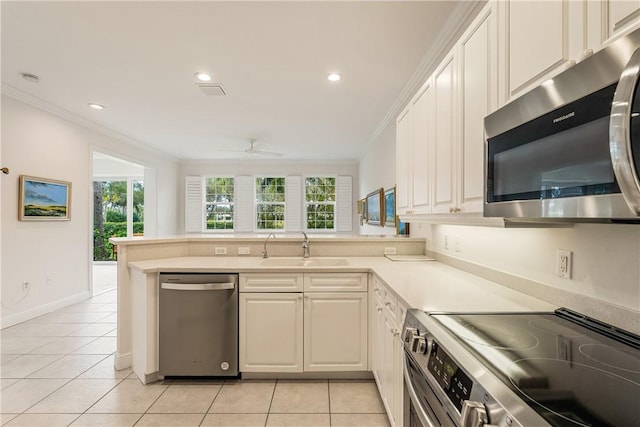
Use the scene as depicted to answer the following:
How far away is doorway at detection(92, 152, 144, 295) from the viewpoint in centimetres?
739

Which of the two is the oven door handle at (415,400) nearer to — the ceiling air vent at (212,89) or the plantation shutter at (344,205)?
the ceiling air vent at (212,89)

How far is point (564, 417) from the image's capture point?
1.96 feet

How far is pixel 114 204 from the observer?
304 inches

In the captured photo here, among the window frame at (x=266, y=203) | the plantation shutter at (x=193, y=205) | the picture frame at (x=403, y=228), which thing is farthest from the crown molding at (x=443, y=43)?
the plantation shutter at (x=193, y=205)

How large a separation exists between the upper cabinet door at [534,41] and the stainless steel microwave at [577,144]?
0.09 meters

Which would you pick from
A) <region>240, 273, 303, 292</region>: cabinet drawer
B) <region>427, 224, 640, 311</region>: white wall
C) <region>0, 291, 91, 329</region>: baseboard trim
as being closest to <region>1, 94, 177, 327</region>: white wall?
<region>0, 291, 91, 329</region>: baseboard trim

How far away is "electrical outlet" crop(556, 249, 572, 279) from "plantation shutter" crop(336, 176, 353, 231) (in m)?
6.26

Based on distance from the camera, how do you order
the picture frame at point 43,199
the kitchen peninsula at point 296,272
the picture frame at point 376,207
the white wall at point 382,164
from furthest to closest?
the picture frame at point 376,207, the white wall at point 382,164, the picture frame at point 43,199, the kitchen peninsula at point 296,272

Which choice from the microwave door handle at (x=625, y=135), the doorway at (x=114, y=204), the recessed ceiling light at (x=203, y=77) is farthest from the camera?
the doorway at (x=114, y=204)

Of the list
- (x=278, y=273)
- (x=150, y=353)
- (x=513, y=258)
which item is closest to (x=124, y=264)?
(x=150, y=353)

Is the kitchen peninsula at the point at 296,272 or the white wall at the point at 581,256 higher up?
the white wall at the point at 581,256

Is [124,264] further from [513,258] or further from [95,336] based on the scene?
[513,258]

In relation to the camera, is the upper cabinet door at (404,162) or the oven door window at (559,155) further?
the upper cabinet door at (404,162)

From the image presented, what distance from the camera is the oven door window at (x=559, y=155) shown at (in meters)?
0.72
